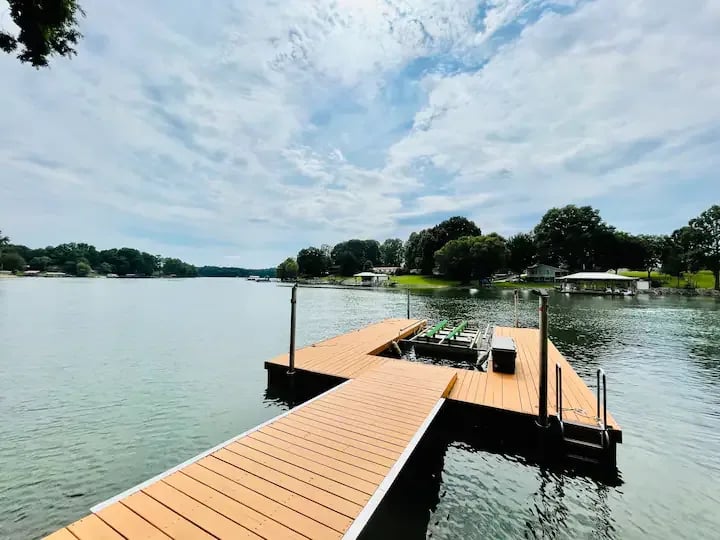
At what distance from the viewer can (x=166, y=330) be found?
1881 centimetres

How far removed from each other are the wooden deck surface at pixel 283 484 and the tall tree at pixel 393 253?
112m

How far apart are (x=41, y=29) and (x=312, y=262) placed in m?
90.6

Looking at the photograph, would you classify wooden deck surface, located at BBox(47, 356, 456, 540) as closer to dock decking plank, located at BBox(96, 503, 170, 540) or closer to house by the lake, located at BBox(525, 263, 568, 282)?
dock decking plank, located at BBox(96, 503, 170, 540)

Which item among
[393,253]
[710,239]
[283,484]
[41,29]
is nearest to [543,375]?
[283,484]

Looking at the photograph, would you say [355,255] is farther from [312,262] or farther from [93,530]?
[93,530]

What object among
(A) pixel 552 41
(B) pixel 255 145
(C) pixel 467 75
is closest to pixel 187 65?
(B) pixel 255 145

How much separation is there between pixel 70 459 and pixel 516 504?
7603 millimetres

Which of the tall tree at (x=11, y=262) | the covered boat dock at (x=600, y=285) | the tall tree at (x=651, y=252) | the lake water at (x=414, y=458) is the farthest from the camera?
the tall tree at (x=11, y=262)

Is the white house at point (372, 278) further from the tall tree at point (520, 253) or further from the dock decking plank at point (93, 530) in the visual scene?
the dock decking plank at point (93, 530)

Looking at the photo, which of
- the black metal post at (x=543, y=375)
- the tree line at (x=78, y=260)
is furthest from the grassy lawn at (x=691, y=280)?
the tree line at (x=78, y=260)

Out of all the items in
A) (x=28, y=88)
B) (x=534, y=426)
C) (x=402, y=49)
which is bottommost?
(x=534, y=426)

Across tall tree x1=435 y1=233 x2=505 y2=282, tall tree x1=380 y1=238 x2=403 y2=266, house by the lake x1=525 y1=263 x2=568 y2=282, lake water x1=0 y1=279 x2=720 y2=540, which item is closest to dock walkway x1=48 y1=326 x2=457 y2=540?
lake water x1=0 y1=279 x2=720 y2=540

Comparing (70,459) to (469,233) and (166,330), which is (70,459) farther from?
(469,233)

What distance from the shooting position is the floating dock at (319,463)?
8.56ft
